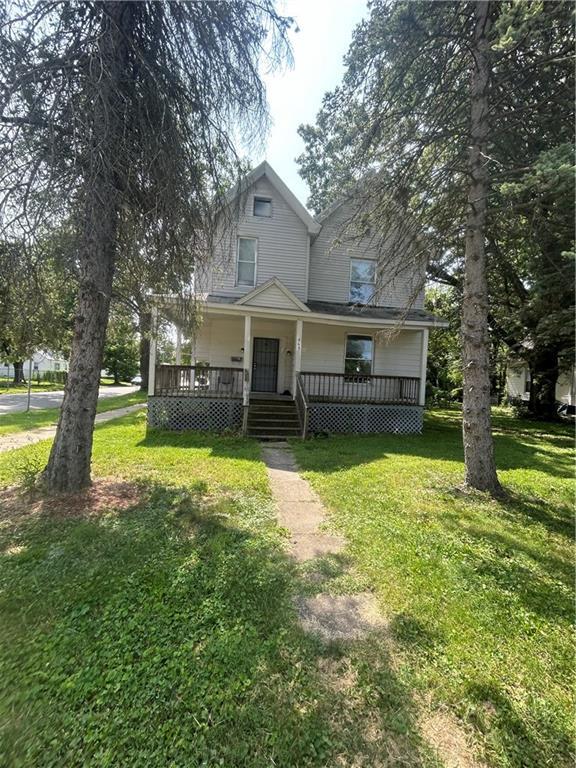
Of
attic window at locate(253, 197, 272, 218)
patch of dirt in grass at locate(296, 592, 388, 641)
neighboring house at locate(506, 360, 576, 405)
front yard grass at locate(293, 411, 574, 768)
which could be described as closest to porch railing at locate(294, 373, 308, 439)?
front yard grass at locate(293, 411, 574, 768)

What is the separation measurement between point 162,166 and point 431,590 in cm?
549

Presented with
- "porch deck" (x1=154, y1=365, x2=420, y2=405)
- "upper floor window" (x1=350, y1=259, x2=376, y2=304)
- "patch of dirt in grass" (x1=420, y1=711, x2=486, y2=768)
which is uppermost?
"upper floor window" (x1=350, y1=259, x2=376, y2=304)

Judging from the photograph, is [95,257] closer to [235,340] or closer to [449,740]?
[449,740]

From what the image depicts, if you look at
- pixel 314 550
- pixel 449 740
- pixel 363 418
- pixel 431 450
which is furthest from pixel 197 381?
pixel 449 740

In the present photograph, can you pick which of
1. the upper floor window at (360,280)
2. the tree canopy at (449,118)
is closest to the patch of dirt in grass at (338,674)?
the tree canopy at (449,118)

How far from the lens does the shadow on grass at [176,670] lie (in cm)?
180

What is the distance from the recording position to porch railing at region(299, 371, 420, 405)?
1164 centimetres

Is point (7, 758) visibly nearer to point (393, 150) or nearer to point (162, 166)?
point (162, 166)

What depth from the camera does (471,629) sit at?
2705mm

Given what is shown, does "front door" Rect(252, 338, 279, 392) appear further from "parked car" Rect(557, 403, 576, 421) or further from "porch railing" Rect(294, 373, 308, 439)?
"parked car" Rect(557, 403, 576, 421)

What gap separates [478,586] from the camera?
10.8 feet

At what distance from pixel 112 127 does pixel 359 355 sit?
10257mm

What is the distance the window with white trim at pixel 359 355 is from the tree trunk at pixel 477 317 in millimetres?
7177

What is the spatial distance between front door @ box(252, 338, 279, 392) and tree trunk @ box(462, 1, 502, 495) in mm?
7692
